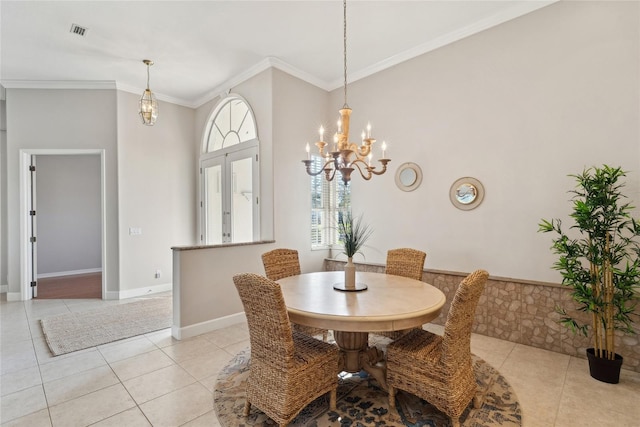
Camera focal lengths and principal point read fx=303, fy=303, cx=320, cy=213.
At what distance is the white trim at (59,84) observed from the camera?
4.63 m

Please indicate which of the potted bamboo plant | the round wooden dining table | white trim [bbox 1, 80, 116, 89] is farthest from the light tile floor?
white trim [bbox 1, 80, 116, 89]

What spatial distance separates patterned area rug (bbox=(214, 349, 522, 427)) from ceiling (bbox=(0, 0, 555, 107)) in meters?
3.46

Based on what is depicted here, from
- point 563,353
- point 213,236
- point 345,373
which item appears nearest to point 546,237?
point 563,353

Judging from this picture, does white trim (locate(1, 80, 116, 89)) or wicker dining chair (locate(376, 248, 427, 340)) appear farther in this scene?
white trim (locate(1, 80, 116, 89))

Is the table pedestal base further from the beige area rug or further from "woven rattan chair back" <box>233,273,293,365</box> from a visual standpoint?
the beige area rug

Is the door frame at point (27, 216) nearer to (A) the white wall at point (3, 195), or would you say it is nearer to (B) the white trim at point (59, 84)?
(A) the white wall at point (3, 195)

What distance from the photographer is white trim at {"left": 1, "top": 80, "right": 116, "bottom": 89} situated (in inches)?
182

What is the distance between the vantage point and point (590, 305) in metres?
2.40

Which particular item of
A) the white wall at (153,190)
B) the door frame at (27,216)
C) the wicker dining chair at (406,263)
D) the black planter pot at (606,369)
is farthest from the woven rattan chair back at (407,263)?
the door frame at (27,216)

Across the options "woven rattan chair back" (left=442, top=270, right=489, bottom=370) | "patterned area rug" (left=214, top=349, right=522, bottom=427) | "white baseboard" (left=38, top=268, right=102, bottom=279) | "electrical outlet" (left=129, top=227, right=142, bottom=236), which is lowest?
"patterned area rug" (left=214, top=349, right=522, bottom=427)

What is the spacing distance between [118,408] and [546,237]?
3883mm

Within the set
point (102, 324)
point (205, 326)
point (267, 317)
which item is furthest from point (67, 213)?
point (267, 317)

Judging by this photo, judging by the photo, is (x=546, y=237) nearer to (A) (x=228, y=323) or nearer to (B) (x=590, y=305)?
→ (B) (x=590, y=305)

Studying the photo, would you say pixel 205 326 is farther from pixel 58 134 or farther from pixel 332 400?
pixel 58 134
